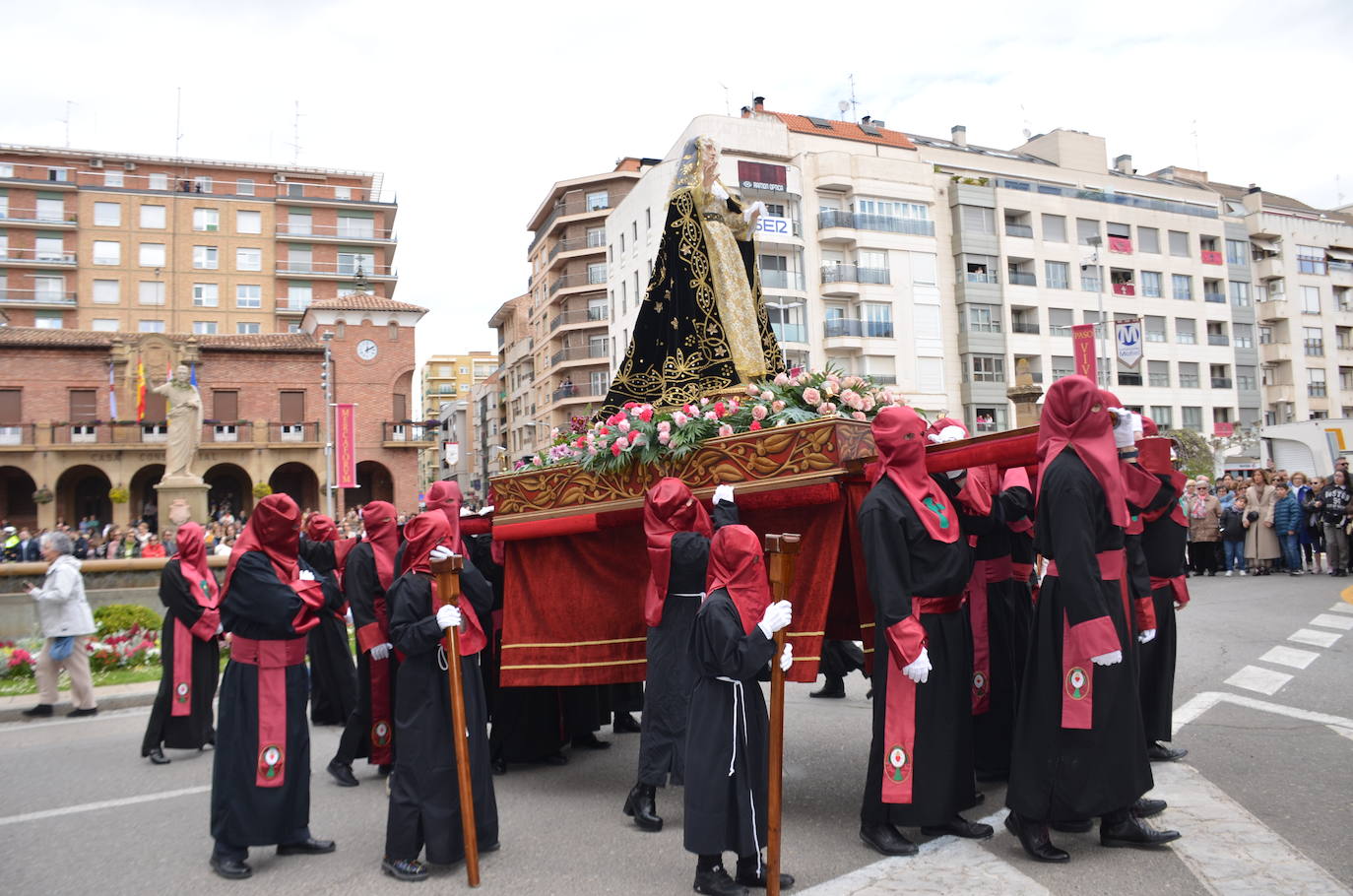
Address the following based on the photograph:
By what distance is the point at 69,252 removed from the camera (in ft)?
185

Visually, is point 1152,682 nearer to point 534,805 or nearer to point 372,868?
point 534,805

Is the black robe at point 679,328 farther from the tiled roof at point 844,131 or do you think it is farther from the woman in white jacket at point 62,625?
the tiled roof at point 844,131

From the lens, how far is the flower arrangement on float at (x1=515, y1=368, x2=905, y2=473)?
18.7 ft

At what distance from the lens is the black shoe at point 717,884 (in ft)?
14.3

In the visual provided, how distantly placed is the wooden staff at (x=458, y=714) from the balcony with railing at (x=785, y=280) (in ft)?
137

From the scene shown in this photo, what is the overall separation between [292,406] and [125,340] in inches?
286

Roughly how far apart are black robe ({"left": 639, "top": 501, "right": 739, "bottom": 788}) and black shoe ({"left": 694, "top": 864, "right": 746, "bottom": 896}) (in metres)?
1.14

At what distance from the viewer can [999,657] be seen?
5.81 m

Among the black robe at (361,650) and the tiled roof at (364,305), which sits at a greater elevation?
the tiled roof at (364,305)

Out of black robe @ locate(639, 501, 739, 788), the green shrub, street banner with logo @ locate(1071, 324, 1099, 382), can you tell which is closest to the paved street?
black robe @ locate(639, 501, 739, 788)

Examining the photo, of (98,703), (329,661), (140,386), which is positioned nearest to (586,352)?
(140,386)

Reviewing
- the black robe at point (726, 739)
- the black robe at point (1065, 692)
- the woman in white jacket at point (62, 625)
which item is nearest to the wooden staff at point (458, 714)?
the black robe at point (726, 739)

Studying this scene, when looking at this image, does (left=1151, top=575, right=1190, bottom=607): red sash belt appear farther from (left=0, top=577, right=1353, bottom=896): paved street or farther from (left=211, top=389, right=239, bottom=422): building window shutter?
(left=211, top=389, right=239, bottom=422): building window shutter

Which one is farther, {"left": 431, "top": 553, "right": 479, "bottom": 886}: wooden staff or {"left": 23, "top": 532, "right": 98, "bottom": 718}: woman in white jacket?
{"left": 23, "top": 532, "right": 98, "bottom": 718}: woman in white jacket
